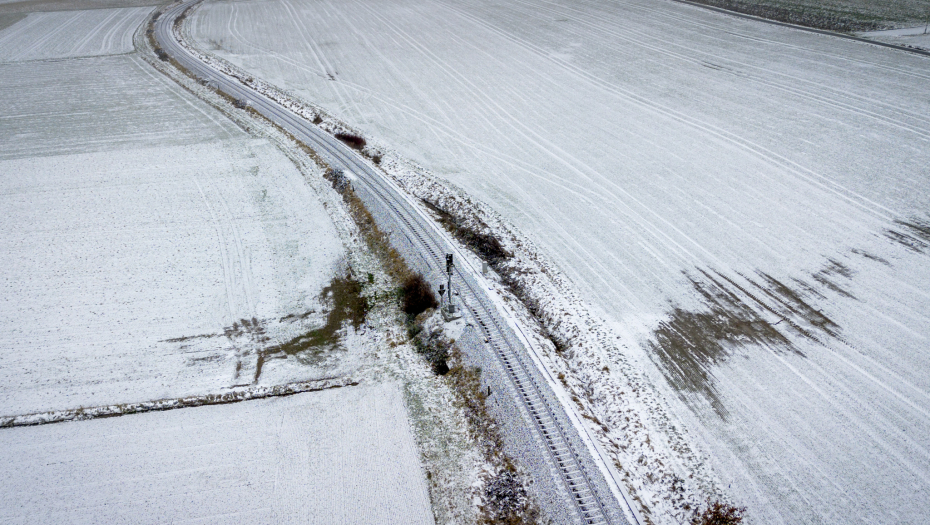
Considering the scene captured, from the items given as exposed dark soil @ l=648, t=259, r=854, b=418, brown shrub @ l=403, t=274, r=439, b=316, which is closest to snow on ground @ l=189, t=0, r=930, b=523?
exposed dark soil @ l=648, t=259, r=854, b=418

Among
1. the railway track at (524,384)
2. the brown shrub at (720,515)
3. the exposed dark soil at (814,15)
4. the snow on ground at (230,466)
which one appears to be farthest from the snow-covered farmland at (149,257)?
the exposed dark soil at (814,15)

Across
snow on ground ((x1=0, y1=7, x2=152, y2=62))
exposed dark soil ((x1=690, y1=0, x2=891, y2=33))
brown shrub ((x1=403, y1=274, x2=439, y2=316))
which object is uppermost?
exposed dark soil ((x1=690, y1=0, x2=891, y2=33))

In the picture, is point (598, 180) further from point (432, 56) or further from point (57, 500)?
point (432, 56)

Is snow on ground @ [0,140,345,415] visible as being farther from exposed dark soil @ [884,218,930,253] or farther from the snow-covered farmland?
exposed dark soil @ [884,218,930,253]

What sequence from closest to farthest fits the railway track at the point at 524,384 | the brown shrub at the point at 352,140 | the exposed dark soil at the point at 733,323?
the railway track at the point at 524,384 → the exposed dark soil at the point at 733,323 → the brown shrub at the point at 352,140

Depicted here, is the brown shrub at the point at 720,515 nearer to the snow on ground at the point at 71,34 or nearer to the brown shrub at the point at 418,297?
the brown shrub at the point at 418,297
